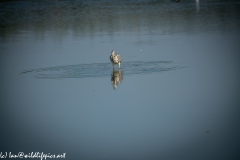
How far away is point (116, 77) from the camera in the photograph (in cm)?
1360

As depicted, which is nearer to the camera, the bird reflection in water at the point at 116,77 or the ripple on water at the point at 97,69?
the bird reflection in water at the point at 116,77

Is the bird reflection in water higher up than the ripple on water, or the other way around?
the ripple on water

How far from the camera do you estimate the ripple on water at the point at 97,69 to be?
14.0 meters

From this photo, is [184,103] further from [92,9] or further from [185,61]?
[92,9]

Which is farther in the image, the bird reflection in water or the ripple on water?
the ripple on water

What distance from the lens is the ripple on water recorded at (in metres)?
14.0

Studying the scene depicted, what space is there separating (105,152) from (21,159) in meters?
1.22

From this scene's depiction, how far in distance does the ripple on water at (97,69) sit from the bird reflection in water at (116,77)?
12cm

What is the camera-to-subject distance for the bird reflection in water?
13.0 m

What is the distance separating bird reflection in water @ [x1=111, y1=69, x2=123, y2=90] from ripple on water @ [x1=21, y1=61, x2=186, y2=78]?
0.12 meters

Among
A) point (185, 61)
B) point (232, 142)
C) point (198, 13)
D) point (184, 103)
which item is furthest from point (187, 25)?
point (232, 142)

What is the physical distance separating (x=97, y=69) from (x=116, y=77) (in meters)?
1.03

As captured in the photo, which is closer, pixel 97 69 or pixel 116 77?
pixel 116 77

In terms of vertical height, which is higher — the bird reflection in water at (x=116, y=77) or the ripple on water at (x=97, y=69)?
the ripple on water at (x=97, y=69)
